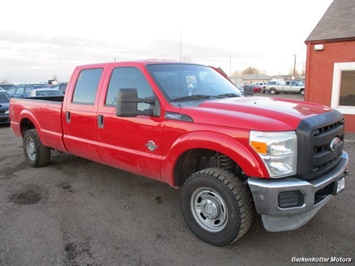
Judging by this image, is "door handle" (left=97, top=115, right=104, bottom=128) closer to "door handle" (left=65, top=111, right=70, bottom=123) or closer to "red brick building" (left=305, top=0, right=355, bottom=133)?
"door handle" (left=65, top=111, right=70, bottom=123)

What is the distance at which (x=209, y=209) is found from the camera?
3336mm

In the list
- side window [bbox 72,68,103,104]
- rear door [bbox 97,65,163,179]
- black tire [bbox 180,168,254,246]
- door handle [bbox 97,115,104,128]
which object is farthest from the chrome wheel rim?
side window [bbox 72,68,103,104]

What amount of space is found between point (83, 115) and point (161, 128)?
5.33ft

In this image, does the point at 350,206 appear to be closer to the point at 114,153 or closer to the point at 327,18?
the point at 114,153

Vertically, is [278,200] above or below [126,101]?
below

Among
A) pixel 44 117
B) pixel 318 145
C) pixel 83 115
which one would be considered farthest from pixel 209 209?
pixel 44 117

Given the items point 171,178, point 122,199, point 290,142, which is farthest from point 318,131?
point 122,199

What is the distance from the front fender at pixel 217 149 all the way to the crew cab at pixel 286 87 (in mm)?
42772

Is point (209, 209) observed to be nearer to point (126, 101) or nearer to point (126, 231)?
point (126, 231)

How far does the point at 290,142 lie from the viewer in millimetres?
2816

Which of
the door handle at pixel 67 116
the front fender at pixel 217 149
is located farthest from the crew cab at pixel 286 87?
the front fender at pixel 217 149

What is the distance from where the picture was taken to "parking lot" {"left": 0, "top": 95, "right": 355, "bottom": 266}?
3.10 meters

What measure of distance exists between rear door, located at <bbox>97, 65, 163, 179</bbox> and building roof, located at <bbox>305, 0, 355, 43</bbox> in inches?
293

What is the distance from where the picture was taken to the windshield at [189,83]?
3.82 metres
